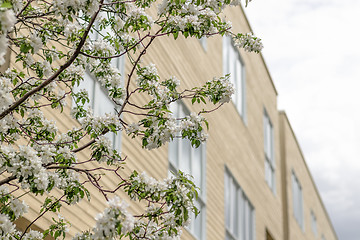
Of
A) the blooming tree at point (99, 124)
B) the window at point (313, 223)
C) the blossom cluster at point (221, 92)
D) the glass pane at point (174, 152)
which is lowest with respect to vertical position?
the blooming tree at point (99, 124)

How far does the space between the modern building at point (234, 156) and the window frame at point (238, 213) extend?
1.0 inches

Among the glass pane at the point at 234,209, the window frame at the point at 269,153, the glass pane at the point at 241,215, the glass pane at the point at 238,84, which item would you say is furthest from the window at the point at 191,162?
the window frame at the point at 269,153

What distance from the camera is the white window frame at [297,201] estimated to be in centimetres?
2896

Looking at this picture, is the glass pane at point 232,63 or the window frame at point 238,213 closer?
the window frame at point 238,213

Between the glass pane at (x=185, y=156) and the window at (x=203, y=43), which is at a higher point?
the window at (x=203, y=43)

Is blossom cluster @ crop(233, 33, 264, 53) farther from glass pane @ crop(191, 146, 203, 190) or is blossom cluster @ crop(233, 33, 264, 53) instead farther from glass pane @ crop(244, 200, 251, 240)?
glass pane @ crop(244, 200, 251, 240)

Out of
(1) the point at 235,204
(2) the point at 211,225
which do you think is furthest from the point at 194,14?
(1) the point at 235,204

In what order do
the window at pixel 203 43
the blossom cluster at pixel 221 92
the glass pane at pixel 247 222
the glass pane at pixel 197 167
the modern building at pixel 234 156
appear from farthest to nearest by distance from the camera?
the glass pane at pixel 247 222 → the window at pixel 203 43 → the glass pane at pixel 197 167 → the modern building at pixel 234 156 → the blossom cluster at pixel 221 92

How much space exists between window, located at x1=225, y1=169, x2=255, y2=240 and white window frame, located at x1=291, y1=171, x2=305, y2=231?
27.0ft

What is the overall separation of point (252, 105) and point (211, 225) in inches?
272

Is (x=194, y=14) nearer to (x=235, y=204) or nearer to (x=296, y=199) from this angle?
(x=235, y=204)

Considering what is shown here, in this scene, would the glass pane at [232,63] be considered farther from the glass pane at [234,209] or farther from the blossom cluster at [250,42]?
the blossom cluster at [250,42]

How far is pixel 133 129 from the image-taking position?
7059mm

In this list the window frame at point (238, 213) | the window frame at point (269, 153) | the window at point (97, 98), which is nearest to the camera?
the window at point (97, 98)
